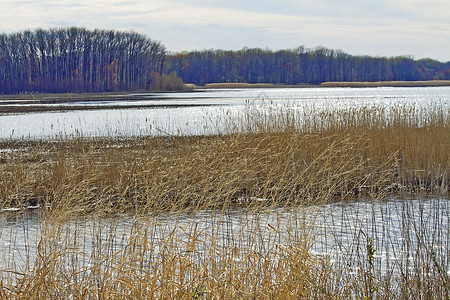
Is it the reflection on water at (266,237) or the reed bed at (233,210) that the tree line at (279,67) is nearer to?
the reed bed at (233,210)

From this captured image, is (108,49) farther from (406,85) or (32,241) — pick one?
(32,241)

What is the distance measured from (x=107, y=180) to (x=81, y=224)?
2880 millimetres

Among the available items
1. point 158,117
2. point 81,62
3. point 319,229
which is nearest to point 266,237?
point 319,229

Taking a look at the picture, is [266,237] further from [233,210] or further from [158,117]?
[158,117]

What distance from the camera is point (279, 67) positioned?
11588 cm

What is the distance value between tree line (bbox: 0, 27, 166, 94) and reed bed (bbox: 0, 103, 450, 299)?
65099 millimetres

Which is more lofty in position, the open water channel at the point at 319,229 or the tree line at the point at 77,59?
the tree line at the point at 77,59

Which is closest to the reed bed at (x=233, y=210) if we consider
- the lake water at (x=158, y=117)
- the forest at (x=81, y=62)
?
the lake water at (x=158, y=117)

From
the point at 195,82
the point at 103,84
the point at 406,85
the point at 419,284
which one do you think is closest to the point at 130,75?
the point at 103,84

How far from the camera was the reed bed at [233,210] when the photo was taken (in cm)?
405

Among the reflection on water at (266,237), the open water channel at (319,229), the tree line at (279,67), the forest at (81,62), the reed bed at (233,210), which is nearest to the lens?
the reed bed at (233,210)

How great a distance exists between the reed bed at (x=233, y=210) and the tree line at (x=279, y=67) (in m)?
103

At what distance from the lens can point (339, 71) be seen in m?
116

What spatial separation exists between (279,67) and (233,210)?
361 feet
